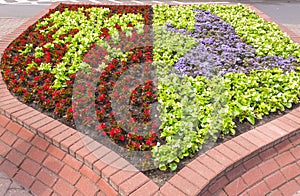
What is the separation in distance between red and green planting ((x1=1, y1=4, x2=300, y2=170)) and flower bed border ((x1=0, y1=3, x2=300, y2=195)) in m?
0.18

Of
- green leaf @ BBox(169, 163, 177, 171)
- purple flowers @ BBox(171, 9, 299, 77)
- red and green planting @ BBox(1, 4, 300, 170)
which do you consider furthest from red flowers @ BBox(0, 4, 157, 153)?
purple flowers @ BBox(171, 9, 299, 77)

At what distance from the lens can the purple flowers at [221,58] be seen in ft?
16.3

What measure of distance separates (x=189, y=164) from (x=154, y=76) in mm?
1979

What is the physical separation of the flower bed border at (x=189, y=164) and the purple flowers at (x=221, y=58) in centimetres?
138

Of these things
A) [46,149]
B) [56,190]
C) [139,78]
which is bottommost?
[56,190]

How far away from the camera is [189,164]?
3.10 metres

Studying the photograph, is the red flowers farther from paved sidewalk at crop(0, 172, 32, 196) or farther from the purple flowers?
paved sidewalk at crop(0, 172, 32, 196)

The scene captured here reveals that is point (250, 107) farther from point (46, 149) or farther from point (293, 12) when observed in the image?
point (293, 12)

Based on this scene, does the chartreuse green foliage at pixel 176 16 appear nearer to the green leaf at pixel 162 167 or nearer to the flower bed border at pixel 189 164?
the flower bed border at pixel 189 164

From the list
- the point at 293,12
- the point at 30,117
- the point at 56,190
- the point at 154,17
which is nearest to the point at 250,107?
the point at 56,190

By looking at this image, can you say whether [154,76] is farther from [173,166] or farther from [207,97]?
[173,166]

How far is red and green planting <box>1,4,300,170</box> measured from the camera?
11.9 feet

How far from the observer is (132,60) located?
5.16m

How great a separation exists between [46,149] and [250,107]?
275cm
